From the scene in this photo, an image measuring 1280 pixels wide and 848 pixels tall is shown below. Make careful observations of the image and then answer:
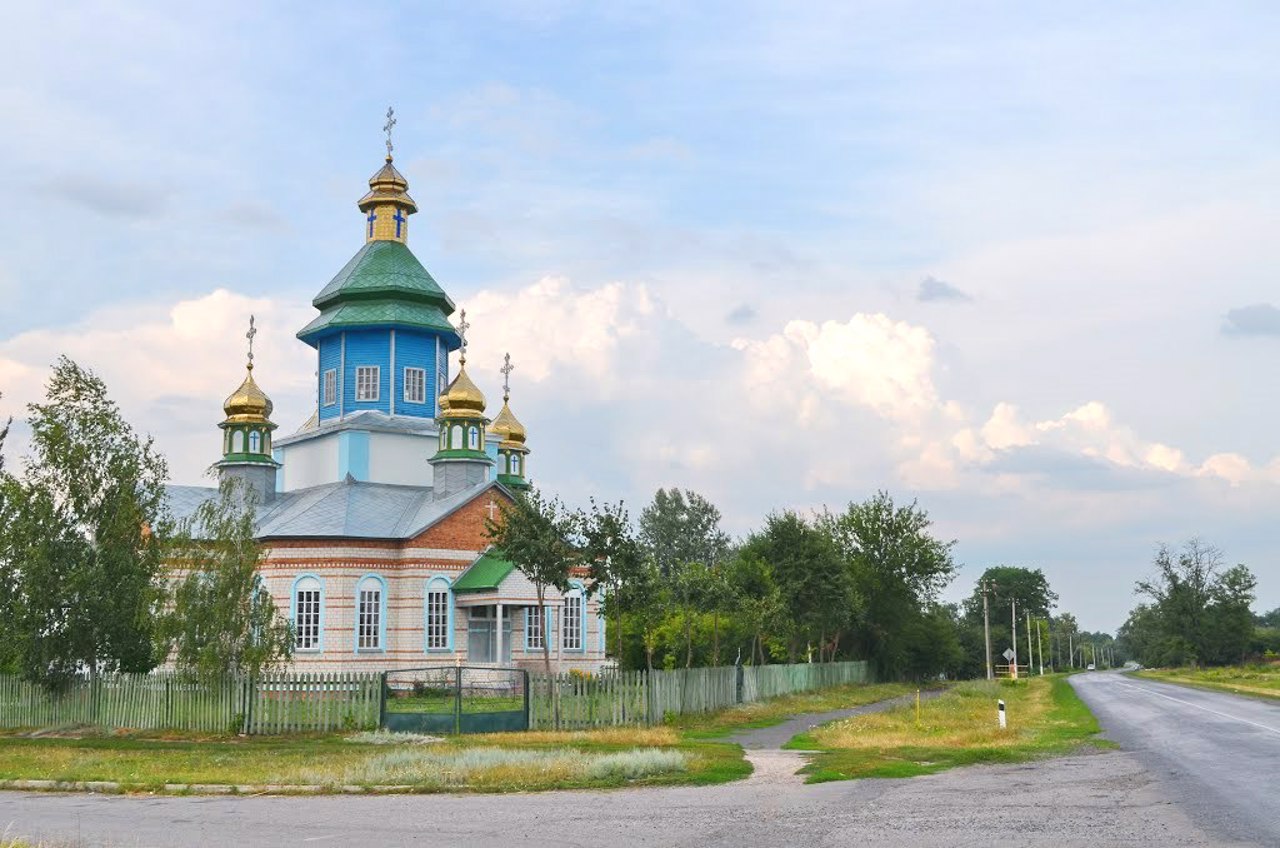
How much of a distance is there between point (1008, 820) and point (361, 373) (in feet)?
128

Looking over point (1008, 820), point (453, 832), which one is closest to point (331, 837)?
point (453, 832)

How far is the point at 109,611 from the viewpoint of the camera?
2952 cm

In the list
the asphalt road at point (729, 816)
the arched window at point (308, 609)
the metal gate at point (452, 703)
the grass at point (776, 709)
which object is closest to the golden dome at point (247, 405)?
the arched window at point (308, 609)

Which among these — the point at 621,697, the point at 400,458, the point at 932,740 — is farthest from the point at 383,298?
the point at 932,740

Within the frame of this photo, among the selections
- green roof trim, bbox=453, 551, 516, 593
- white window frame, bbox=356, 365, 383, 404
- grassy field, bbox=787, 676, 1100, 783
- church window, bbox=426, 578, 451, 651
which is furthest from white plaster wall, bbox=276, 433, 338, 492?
grassy field, bbox=787, 676, 1100, 783

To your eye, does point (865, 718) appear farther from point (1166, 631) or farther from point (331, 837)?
point (1166, 631)

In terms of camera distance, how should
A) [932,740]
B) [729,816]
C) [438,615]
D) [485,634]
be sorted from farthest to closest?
[485,634] < [438,615] < [932,740] < [729,816]

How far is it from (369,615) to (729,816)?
28702mm

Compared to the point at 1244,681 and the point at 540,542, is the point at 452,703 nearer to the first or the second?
the point at 540,542

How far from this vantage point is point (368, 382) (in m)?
49.3

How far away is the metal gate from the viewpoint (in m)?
26.9

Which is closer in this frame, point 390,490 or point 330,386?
point 390,490

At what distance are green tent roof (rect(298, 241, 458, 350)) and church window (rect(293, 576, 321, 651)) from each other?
12.0 metres

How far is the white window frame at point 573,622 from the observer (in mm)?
44062
